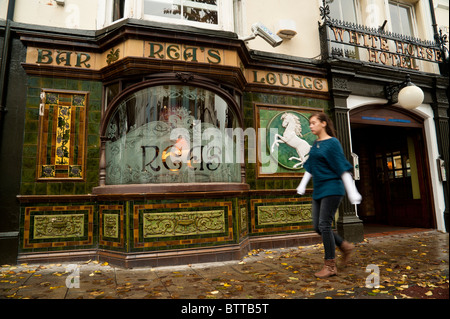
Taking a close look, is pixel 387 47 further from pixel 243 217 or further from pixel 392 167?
pixel 243 217

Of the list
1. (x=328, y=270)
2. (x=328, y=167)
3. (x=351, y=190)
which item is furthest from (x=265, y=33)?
(x=328, y=270)

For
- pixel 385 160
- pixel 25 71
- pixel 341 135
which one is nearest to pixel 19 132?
pixel 25 71

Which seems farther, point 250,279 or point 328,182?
point 250,279

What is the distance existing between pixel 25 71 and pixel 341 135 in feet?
20.3

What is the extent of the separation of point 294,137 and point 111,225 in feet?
12.8

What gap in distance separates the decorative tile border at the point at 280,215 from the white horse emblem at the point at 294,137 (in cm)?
81

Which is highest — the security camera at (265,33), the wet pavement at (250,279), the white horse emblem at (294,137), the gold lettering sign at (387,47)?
the gold lettering sign at (387,47)

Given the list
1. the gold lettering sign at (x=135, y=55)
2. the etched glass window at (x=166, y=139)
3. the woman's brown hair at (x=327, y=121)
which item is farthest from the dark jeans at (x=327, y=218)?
the gold lettering sign at (x=135, y=55)

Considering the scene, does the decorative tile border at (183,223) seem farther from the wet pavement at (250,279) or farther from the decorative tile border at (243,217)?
the wet pavement at (250,279)

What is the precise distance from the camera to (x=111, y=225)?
14.8ft

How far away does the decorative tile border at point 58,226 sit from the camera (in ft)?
14.8

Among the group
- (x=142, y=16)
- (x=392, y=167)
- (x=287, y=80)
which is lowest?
(x=392, y=167)

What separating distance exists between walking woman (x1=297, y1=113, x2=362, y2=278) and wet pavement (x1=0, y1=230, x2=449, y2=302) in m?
0.40

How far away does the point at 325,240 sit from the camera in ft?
10.8
